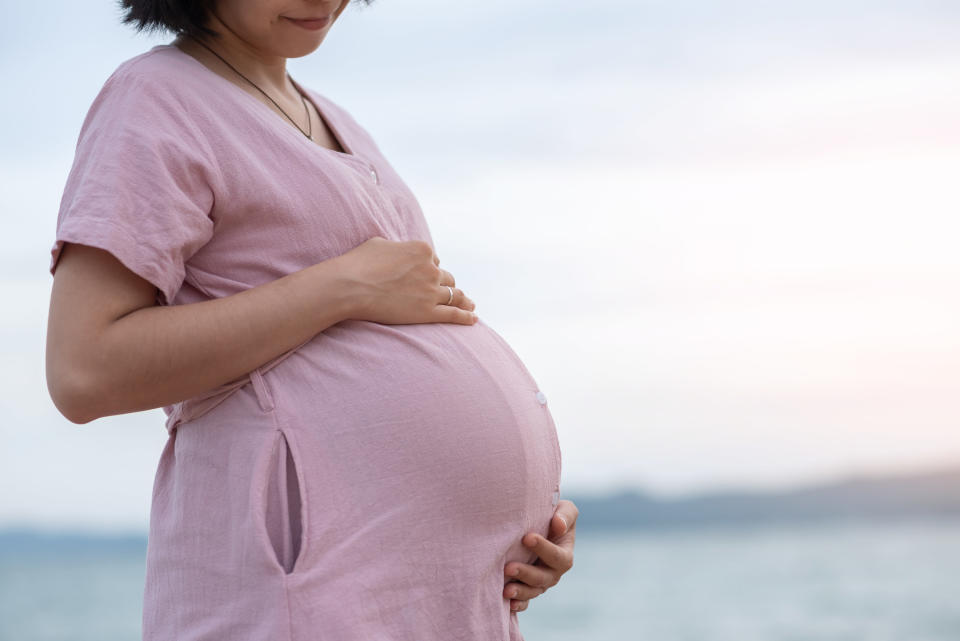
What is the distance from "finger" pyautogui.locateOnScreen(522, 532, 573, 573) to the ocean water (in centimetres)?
1384

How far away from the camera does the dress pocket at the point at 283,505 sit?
50.2 inches

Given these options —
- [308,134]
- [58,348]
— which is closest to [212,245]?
[58,348]

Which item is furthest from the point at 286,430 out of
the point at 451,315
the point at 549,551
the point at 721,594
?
the point at 721,594

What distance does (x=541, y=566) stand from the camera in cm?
150

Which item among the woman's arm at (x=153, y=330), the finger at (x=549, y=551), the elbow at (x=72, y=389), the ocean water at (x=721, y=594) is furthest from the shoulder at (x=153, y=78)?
the ocean water at (x=721, y=594)

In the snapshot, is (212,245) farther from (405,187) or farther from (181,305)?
(405,187)

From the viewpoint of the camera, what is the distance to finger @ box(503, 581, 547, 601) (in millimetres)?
1433

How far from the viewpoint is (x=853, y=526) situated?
3219cm

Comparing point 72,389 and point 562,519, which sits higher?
point 72,389

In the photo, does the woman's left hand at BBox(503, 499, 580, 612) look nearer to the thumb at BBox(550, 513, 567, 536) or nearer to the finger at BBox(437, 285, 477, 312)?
the thumb at BBox(550, 513, 567, 536)

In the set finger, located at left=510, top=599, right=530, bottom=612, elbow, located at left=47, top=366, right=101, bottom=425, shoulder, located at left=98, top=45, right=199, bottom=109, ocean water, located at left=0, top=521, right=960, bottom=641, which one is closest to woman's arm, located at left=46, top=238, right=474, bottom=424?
elbow, located at left=47, top=366, right=101, bottom=425

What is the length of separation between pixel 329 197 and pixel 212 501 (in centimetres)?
41

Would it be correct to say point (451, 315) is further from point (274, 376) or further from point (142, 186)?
point (142, 186)

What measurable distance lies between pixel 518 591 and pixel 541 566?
0.08 meters
